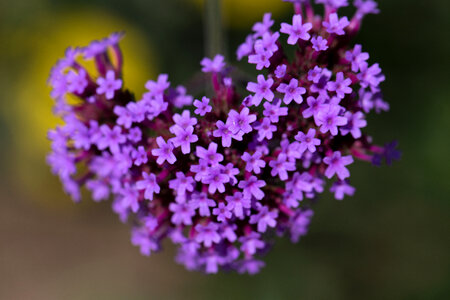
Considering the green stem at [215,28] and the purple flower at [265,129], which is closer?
the purple flower at [265,129]

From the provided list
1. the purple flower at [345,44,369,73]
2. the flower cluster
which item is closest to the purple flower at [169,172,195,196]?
the flower cluster

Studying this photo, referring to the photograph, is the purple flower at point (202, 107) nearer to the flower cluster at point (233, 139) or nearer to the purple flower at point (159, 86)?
the flower cluster at point (233, 139)

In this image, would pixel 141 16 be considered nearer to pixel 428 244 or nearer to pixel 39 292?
pixel 39 292

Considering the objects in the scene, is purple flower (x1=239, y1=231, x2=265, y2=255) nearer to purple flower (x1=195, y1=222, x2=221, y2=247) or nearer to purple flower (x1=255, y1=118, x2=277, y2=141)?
purple flower (x1=195, y1=222, x2=221, y2=247)

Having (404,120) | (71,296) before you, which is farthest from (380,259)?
(71,296)

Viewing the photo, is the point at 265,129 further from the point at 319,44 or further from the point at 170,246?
the point at 170,246

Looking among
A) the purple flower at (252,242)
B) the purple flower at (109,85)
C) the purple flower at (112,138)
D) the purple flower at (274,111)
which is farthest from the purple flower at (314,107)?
the purple flower at (109,85)

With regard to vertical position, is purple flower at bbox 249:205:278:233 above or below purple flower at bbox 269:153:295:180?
below
